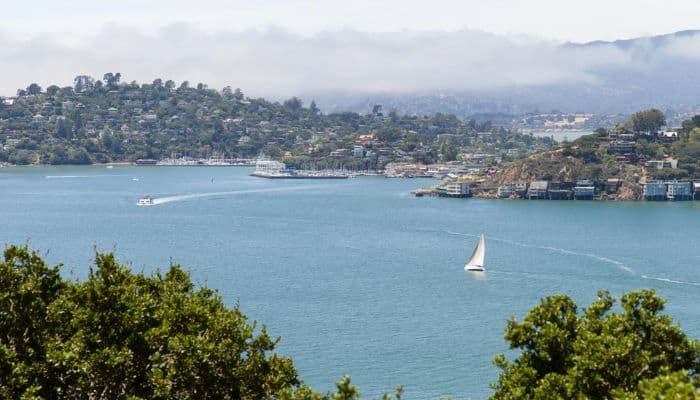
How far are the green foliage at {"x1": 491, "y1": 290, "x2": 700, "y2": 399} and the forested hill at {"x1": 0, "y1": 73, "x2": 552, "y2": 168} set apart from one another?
104059mm

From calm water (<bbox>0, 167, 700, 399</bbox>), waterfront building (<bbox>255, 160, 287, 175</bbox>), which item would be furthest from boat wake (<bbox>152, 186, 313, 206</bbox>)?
waterfront building (<bbox>255, 160, 287, 175</bbox>)

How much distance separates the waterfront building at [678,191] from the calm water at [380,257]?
208cm

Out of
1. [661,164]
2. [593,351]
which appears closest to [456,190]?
[661,164]

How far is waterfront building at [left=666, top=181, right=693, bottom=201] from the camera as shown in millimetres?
78438

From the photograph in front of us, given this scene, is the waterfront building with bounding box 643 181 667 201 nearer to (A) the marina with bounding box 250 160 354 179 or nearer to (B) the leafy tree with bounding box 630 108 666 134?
(B) the leafy tree with bounding box 630 108 666 134

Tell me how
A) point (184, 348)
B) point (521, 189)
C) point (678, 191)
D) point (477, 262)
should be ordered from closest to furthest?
point (184, 348)
point (477, 262)
point (678, 191)
point (521, 189)

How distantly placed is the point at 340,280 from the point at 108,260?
23704mm

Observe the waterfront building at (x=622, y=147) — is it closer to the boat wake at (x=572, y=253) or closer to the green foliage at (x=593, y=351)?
the boat wake at (x=572, y=253)

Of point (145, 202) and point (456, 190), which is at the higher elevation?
point (456, 190)

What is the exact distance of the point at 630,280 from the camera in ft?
127

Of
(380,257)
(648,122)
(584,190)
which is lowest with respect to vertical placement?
(380,257)

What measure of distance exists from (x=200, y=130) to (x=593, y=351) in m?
138

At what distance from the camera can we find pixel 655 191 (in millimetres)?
78688

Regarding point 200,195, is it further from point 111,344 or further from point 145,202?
point 111,344
